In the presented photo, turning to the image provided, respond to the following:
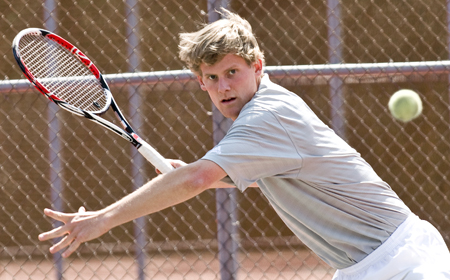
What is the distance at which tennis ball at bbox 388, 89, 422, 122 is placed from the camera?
3943mm

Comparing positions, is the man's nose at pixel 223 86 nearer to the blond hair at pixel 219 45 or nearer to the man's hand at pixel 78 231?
the blond hair at pixel 219 45

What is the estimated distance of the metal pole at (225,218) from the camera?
3.47 m

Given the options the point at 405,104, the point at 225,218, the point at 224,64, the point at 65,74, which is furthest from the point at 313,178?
the point at 405,104

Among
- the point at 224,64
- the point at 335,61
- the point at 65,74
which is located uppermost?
the point at 65,74

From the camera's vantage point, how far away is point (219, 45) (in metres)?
2.06

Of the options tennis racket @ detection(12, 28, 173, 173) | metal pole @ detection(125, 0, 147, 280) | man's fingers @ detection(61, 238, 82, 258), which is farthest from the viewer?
metal pole @ detection(125, 0, 147, 280)

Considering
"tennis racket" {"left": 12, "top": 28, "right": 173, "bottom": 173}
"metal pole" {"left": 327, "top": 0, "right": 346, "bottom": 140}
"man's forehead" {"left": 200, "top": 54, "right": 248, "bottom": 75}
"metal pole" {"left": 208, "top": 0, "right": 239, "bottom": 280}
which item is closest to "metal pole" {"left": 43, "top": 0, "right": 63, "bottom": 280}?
"tennis racket" {"left": 12, "top": 28, "right": 173, "bottom": 173}

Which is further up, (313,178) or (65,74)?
(65,74)

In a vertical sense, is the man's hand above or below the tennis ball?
above

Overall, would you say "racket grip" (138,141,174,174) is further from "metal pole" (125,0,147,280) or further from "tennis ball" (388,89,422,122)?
"tennis ball" (388,89,422,122)

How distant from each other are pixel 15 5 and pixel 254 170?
3.21 m

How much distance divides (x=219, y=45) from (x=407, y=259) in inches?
37.6

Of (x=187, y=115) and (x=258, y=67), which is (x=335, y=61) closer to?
(x=187, y=115)

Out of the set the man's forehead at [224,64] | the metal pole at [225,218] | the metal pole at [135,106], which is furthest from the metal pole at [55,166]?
the man's forehead at [224,64]
